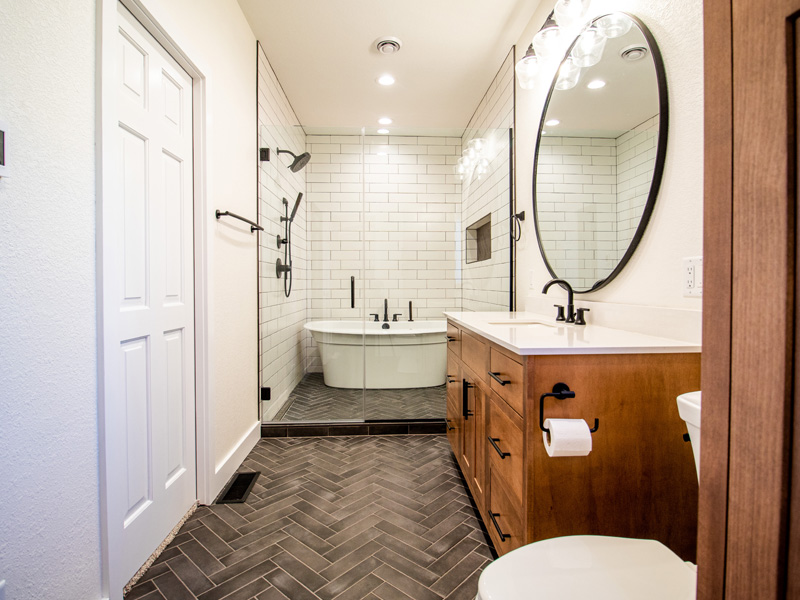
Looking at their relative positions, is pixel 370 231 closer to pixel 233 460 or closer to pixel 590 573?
pixel 233 460

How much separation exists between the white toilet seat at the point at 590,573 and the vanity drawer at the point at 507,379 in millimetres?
380

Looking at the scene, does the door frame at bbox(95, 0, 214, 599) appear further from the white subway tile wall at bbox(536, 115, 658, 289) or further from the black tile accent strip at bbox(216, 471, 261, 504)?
the white subway tile wall at bbox(536, 115, 658, 289)

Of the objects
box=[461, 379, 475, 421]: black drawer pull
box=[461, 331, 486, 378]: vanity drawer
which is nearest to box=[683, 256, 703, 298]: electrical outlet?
box=[461, 331, 486, 378]: vanity drawer

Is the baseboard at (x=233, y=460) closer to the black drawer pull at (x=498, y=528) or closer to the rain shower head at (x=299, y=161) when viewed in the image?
the black drawer pull at (x=498, y=528)

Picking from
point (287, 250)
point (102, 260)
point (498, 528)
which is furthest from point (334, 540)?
point (287, 250)

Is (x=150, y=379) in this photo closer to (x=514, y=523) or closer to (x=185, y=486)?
(x=185, y=486)

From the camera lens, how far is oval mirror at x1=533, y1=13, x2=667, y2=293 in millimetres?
1418

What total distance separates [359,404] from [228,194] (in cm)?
182

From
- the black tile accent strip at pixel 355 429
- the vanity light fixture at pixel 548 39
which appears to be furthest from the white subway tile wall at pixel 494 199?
the black tile accent strip at pixel 355 429

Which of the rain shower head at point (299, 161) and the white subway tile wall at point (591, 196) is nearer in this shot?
the white subway tile wall at point (591, 196)

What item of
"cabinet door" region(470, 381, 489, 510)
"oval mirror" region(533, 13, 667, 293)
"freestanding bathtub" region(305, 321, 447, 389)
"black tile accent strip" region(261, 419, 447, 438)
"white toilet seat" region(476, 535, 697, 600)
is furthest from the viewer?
"freestanding bathtub" region(305, 321, 447, 389)

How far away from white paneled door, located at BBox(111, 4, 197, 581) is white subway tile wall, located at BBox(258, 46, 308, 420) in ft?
3.27

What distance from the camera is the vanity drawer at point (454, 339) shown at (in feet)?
7.04

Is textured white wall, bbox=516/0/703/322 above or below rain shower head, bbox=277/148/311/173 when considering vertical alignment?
below
